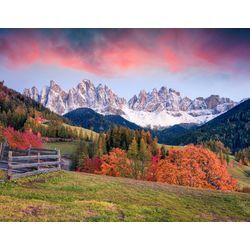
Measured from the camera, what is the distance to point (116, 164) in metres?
25.0

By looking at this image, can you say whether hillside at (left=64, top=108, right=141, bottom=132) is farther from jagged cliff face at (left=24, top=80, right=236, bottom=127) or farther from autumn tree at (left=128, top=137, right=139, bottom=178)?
autumn tree at (left=128, top=137, right=139, bottom=178)

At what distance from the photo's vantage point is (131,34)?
611 inches

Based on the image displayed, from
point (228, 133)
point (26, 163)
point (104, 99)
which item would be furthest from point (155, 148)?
point (228, 133)

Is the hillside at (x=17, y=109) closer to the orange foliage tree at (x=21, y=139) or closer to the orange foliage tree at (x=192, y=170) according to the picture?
the orange foliage tree at (x=21, y=139)

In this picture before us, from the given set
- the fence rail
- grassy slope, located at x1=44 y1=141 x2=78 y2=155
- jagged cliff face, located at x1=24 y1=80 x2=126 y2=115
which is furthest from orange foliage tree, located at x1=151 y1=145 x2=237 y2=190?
the fence rail

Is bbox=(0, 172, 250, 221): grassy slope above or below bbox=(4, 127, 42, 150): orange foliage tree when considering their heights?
below

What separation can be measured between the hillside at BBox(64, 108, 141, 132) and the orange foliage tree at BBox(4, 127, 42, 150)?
2823 mm

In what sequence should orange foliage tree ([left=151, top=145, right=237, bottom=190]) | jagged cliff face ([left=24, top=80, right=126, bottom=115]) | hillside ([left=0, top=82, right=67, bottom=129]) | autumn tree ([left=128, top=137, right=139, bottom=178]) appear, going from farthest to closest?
autumn tree ([left=128, top=137, right=139, bottom=178]) → orange foliage tree ([left=151, top=145, right=237, bottom=190]) → hillside ([left=0, top=82, right=67, bottom=129]) → jagged cliff face ([left=24, top=80, right=126, bottom=115])

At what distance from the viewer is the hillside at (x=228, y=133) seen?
89.0ft

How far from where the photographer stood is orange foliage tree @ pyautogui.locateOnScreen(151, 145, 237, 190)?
24.0 meters

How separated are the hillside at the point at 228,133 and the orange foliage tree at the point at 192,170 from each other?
1.47 meters

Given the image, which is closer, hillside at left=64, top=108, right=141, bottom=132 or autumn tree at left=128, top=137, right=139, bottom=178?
hillside at left=64, top=108, right=141, bottom=132

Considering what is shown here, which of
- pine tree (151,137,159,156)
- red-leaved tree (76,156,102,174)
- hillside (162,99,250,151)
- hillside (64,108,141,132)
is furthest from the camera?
hillside (162,99,250,151)
